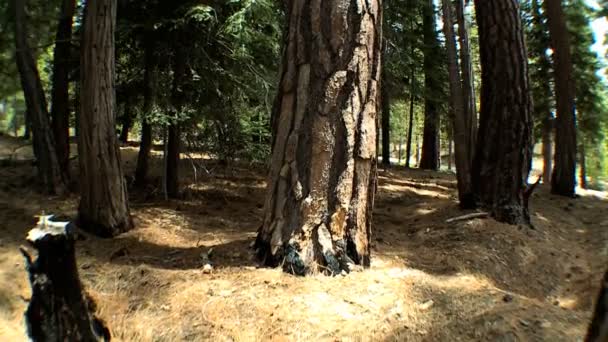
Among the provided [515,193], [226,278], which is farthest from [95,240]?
[515,193]

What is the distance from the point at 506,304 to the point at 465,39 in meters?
6.56

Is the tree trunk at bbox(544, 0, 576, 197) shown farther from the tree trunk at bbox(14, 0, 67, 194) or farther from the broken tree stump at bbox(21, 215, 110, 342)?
the broken tree stump at bbox(21, 215, 110, 342)

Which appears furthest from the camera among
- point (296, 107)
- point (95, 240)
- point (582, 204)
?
point (582, 204)

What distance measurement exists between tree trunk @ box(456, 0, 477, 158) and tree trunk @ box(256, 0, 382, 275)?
17.1ft

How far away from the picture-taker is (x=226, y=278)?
3.86 metres

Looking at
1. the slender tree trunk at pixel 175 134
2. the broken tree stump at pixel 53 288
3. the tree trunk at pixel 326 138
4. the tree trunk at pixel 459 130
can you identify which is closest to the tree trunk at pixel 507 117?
the tree trunk at pixel 459 130

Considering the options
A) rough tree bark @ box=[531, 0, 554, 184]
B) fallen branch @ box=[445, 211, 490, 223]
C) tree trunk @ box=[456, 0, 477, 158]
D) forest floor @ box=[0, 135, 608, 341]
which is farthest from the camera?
rough tree bark @ box=[531, 0, 554, 184]

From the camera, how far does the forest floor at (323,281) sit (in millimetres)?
3137

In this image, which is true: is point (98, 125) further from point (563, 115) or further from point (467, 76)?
point (563, 115)

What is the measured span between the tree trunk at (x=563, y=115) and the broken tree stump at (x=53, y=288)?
39.8ft

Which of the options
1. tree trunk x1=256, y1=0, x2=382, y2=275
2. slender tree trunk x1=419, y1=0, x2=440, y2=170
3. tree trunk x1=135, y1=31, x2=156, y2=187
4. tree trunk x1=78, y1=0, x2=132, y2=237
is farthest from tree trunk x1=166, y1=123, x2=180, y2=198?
slender tree trunk x1=419, y1=0, x2=440, y2=170

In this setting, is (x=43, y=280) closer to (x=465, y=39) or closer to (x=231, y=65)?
(x=231, y=65)

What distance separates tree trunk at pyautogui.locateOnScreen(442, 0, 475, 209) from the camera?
296 inches

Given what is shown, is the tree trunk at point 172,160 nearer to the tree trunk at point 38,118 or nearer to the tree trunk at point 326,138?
the tree trunk at point 38,118
